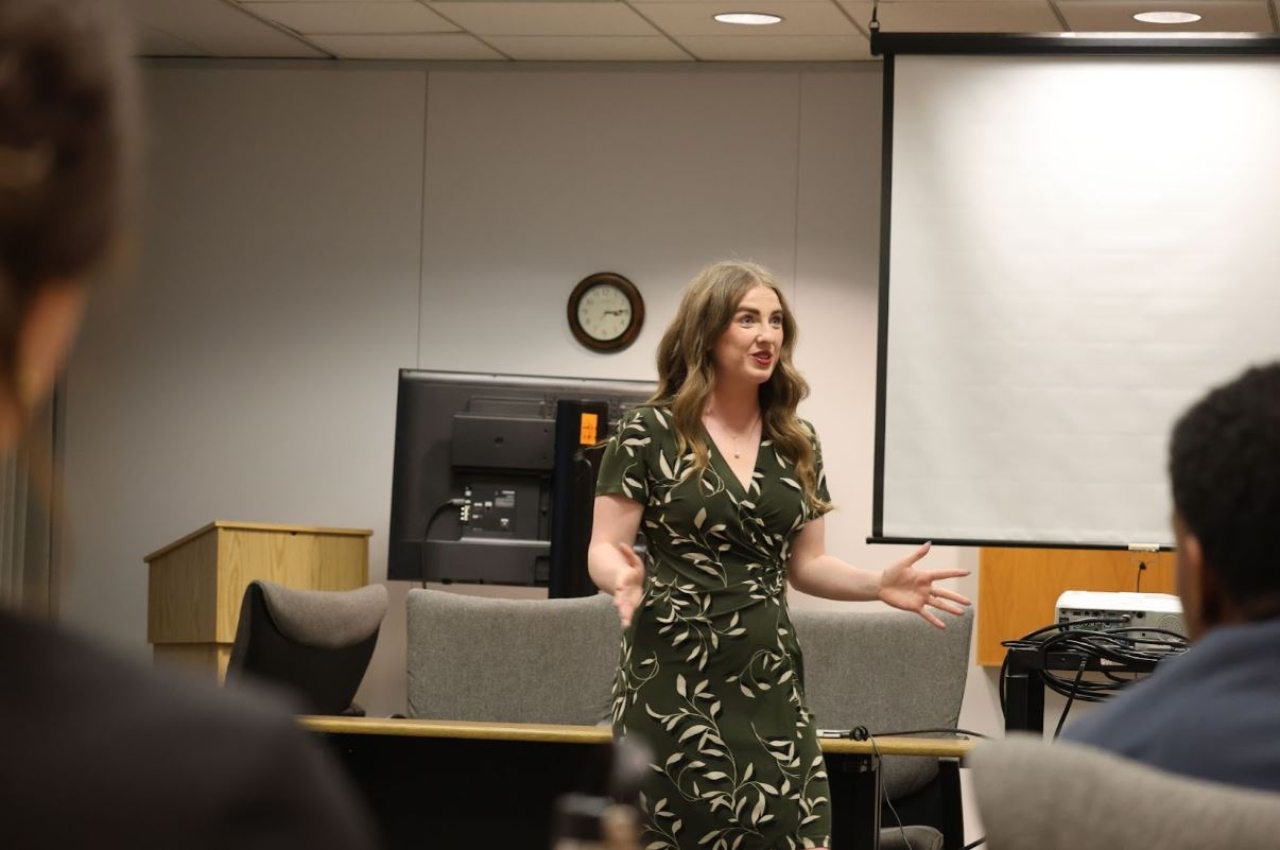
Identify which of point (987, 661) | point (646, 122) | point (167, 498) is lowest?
point (987, 661)

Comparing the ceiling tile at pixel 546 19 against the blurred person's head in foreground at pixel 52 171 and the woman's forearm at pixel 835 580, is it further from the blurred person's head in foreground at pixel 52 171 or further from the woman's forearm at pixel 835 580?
the blurred person's head in foreground at pixel 52 171

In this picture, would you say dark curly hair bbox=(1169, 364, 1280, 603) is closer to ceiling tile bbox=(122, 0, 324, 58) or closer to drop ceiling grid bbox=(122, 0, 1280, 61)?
drop ceiling grid bbox=(122, 0, 1280, 61)

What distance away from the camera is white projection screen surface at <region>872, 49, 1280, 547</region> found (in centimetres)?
429

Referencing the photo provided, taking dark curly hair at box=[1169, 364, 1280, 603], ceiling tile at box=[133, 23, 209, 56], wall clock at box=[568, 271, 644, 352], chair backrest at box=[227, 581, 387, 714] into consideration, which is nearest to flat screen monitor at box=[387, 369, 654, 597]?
wall clock at box=[568, 271, 644, 352]

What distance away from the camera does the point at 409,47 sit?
22.7ft

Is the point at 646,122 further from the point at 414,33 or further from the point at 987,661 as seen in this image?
the point at 987,661

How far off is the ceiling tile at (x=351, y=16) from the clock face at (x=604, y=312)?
3.97ft

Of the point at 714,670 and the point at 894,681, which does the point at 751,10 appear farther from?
the point at 714,670

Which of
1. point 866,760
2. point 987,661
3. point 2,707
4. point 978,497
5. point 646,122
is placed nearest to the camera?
point 2,707

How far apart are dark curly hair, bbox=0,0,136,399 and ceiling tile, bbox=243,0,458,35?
585 centimetres

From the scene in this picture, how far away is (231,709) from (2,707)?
0.21 ft

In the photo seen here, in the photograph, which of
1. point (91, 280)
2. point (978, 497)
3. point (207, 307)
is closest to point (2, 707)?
point (91, 280)

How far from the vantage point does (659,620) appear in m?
3.03

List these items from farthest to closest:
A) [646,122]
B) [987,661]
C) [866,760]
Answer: [646,122], [987,661], [866,760]
